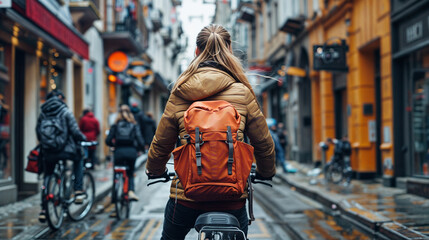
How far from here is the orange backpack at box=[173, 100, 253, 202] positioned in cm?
273

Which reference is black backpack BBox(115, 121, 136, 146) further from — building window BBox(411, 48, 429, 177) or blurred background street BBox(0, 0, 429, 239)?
building window BBox(411, 48, 429, 177)

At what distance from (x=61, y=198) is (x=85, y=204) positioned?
922 millimetres

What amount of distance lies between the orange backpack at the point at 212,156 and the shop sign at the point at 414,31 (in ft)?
30.2

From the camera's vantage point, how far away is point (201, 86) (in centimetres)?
290

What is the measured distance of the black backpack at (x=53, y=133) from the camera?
7.23 m

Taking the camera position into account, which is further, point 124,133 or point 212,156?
point 124,133

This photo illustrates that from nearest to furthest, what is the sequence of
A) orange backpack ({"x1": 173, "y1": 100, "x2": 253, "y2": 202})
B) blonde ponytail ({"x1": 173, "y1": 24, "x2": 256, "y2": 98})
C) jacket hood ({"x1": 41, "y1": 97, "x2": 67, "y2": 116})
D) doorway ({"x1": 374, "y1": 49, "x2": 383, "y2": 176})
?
orange backpack ({"x1": 173, "y1": 100, "x2": 253, "y2": 202}) → blonde ponytail ({"x1": 173, "y1": 24, "x2": 256, "y2": 98}) → jacket hood ({"x1": 41, "y1": 97, "x2": 67, "y2": 116}) → doorway ({"x1": 374, "y1": 49, "x2": 383, "y2": 176})

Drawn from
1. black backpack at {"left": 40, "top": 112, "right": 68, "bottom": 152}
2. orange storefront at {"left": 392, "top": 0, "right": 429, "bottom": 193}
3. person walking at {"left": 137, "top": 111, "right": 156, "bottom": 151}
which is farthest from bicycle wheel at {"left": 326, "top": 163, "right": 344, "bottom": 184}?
black backpack at {"left": 40, "top": 112, "right": 68, "bottom": 152}

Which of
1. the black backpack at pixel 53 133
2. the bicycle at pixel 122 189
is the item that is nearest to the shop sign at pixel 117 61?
the bicycle at pixel 122 189

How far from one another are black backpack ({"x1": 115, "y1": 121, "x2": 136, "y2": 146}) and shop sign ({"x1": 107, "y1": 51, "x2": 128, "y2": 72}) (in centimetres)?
1326

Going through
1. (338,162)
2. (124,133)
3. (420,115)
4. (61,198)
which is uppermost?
(420,115)

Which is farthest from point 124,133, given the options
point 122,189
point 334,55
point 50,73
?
point 334,55

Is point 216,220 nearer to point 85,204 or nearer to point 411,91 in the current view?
point 85,204

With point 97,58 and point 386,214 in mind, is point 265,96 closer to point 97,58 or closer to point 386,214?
point 97,58
